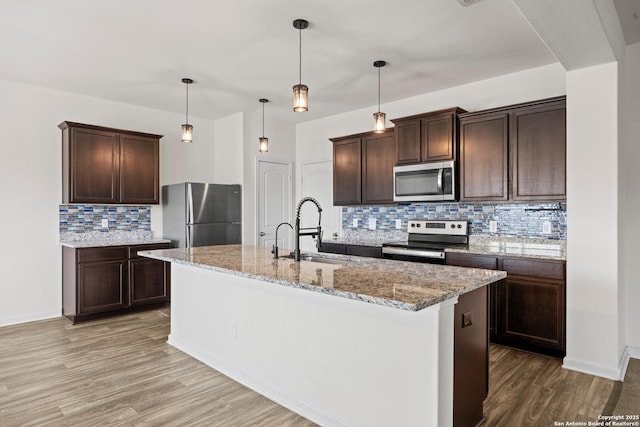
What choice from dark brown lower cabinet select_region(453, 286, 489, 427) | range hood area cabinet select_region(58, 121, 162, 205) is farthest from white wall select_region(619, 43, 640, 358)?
range hood area cabinet select_region(58, 121, 162, 205)

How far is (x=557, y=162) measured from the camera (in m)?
3.45

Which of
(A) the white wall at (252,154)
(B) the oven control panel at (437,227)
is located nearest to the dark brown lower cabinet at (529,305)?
(B) the oven control panel at (437,227)

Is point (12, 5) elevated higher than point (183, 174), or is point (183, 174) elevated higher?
point (12, 5)

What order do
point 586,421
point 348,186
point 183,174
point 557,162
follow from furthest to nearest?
point 183,174, point 348,186, point 557,162, point 586,421

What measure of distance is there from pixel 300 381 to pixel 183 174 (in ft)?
13.7

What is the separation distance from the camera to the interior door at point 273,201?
5.95m

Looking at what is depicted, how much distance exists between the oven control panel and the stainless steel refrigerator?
2.44m

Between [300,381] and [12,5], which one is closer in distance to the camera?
[300,381]

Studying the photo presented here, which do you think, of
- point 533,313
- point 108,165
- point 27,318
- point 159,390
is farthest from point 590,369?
point 27,318

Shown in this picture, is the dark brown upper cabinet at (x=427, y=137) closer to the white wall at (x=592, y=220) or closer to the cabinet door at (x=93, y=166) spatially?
the white wall at (x=592, y=220)

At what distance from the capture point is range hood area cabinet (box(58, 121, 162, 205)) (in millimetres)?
4473

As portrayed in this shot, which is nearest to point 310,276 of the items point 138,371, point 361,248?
point 138,371

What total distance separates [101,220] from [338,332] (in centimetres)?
402

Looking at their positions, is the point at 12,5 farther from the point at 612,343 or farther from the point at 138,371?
the point at 612,343
